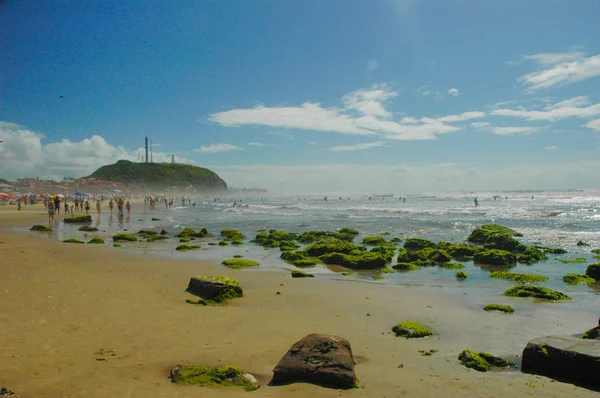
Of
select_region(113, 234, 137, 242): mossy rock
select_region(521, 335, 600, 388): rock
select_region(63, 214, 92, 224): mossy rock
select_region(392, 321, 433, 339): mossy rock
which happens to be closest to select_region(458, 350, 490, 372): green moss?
select_region(521, 335, 600, 388): rock

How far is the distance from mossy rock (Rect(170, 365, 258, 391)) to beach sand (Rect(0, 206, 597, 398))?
0.50ft

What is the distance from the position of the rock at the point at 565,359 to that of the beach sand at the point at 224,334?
0.21m

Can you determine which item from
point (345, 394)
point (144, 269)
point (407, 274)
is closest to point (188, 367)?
point (345, 394)

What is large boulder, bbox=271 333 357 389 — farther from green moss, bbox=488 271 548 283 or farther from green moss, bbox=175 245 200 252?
green moss, bbox=175 245 200 252

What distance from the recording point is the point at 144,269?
15.1 meters

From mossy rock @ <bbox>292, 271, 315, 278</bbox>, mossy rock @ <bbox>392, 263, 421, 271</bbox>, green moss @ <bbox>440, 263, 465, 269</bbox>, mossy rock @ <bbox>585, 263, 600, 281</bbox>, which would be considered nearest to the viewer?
mossy rock @ <bbox>585, 263, 600, 281</bbox>

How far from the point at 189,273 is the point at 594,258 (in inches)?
737

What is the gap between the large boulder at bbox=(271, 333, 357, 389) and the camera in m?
5.76

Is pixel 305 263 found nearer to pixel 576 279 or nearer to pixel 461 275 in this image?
pixel 461 275

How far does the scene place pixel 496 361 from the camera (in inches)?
269

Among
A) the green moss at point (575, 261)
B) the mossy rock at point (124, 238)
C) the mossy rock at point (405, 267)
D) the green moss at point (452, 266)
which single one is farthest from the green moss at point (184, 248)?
the green moss at point (575, 261)

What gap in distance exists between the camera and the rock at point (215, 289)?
10836 mm

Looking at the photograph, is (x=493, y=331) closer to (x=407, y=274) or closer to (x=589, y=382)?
(x=589, y=382)

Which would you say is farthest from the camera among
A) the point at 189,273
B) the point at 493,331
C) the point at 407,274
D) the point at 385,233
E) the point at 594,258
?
the point at 385,233
